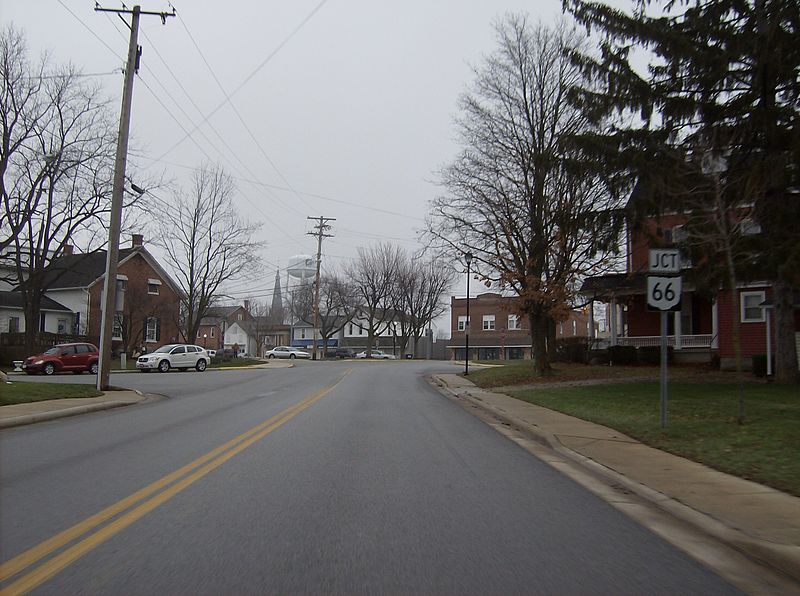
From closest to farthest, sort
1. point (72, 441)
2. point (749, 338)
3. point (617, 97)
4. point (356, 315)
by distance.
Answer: point (72, 441)
point (617, 97)
point (749, 338)
point (356, 315)

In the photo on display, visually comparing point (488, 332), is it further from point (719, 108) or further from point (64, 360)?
point (719, 108)

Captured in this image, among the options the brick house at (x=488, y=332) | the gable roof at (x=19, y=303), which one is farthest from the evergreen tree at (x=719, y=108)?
the brick house at (x=488, y=332)

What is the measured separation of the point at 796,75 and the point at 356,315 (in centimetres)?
6335

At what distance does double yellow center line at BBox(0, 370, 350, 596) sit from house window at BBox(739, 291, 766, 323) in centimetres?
2402

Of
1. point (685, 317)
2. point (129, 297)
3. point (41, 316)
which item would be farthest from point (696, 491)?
point (41, 316)

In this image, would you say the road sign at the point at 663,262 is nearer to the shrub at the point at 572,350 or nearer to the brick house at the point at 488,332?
the shrub at the point at 572,350

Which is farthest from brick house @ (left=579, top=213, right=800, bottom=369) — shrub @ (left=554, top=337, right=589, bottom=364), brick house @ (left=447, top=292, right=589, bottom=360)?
brick house @ (left=447, top=292, right=589, bottom=360)

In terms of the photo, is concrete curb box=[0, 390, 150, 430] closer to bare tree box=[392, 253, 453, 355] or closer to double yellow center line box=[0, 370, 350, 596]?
double yellow center line box=[0, 370, 350, 596]

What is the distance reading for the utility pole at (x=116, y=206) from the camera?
20.1 metres

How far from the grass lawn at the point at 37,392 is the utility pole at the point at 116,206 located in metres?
1.23

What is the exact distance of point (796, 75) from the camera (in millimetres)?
16828

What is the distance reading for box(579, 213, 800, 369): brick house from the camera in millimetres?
25953

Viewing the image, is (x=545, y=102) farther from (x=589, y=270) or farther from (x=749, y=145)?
(x=749, y=145)

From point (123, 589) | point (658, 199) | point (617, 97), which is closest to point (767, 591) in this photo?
point (123, 589)
